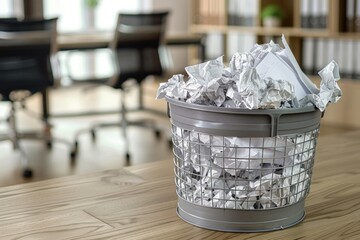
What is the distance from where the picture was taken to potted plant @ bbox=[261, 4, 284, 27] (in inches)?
209

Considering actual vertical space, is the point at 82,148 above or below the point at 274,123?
below

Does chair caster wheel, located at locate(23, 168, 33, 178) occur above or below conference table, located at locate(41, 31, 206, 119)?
below

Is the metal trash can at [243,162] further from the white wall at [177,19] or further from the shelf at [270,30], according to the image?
the white wall at [177,19]

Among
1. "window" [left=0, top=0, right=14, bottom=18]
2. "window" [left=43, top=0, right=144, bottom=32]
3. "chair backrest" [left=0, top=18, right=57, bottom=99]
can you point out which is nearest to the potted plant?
"window" [left=43, top=0, right=144, bottom=32]

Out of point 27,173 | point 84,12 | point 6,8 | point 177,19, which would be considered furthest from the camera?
point 177,19

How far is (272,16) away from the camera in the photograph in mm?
5316

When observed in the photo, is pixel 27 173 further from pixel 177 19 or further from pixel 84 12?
pixel 177 19

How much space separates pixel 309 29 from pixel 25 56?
2397 mm

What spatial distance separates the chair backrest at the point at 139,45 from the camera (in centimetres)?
406

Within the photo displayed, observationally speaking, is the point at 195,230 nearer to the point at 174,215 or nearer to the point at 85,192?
the point at 174,215

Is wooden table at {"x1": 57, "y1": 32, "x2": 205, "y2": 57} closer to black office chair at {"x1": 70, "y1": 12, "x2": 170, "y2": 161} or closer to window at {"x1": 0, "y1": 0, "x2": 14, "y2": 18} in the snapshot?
black office chair at {"x1": 70, "y1": 12, "x2": 170, "y2": 161}

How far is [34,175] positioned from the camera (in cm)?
350

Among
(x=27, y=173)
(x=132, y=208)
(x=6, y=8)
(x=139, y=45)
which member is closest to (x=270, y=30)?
(x=139, y=45)

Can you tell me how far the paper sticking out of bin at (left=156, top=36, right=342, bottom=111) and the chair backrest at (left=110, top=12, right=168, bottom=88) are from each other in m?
3.09
